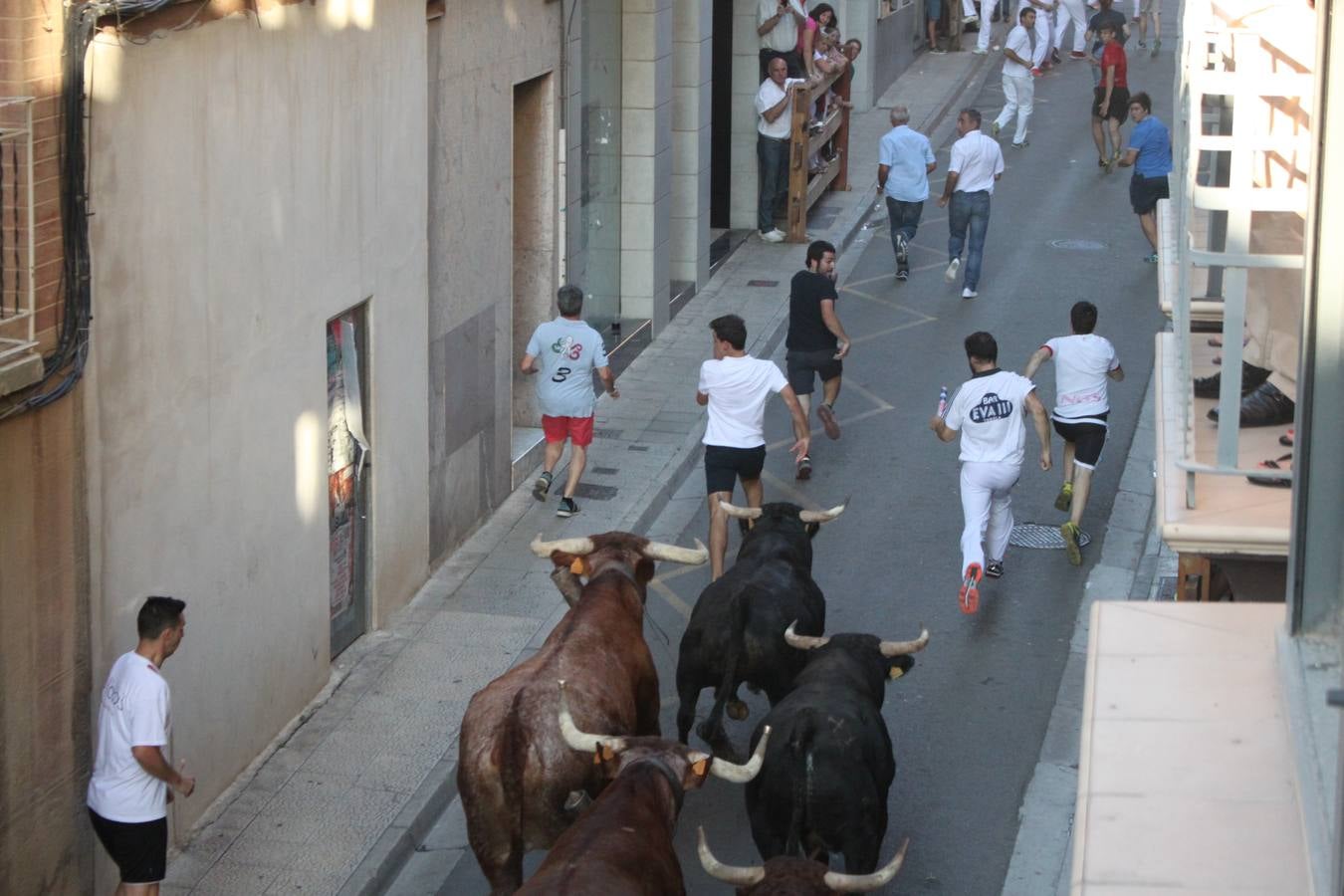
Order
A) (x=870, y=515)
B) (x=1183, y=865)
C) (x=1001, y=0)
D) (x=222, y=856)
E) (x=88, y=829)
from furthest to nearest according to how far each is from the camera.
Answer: (x=1001, y=0) → (x=870, y=515) → (x=222, y=856) → (x=88, y=829) → (x=1183, y=865)

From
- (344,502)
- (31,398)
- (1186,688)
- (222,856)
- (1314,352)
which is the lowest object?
(222,856)

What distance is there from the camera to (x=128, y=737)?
849 cm

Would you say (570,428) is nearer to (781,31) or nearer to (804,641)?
(804,641)

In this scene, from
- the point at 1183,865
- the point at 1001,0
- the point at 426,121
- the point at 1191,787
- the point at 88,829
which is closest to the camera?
the point at 1183,865

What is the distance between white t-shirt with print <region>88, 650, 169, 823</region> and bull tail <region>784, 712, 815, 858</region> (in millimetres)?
2791

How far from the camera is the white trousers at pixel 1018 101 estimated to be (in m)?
29.2

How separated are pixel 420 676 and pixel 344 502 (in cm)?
123

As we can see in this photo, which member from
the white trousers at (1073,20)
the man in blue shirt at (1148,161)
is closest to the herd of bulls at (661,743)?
the man in blue shirt at (1148,161)

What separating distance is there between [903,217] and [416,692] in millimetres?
11879

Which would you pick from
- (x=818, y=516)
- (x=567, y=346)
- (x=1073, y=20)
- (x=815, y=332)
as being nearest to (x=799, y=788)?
(x=818, y=516)

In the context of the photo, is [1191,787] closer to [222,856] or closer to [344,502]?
[222,856]

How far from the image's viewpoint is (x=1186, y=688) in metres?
6.39

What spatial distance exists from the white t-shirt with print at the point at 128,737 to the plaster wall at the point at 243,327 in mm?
522

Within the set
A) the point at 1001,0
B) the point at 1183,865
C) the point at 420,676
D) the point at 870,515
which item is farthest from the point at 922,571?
the point at 1001,0
